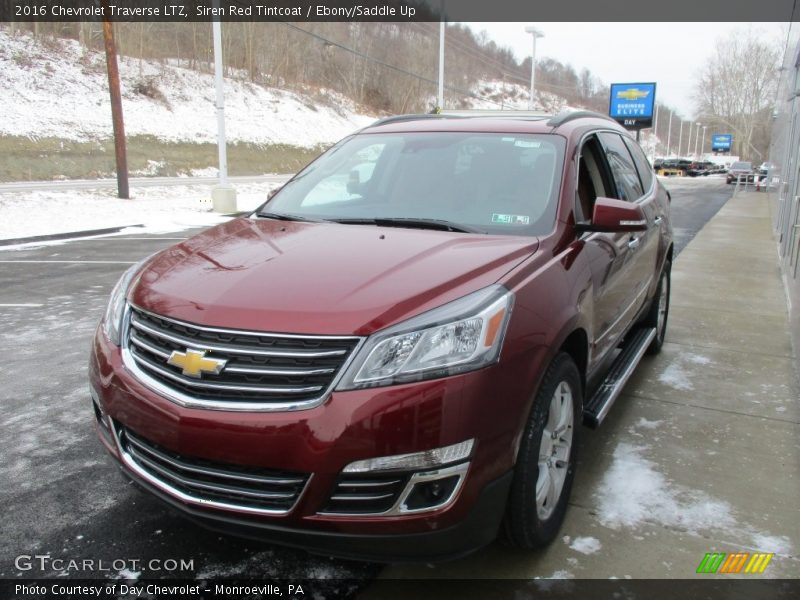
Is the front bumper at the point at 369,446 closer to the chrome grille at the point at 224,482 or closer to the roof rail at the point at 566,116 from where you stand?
the chrome grille at the point at 224,482

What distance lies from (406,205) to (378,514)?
170cm

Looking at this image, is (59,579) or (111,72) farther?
(111,72)

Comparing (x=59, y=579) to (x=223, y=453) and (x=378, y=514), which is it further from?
(x=378, y=514)

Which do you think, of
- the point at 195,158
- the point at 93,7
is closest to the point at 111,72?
the point at 195,158

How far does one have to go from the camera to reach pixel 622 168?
172 inches

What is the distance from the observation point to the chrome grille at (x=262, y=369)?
2.14 m

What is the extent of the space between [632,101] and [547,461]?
1632 inches

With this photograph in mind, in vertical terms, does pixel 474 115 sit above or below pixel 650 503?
above

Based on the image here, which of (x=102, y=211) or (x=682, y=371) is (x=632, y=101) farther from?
(x=682, y=371)

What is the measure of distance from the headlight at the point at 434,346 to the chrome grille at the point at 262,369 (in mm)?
74

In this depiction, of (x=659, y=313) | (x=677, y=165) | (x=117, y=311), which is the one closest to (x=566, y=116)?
(x=659, y=313)

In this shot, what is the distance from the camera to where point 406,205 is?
3365mm

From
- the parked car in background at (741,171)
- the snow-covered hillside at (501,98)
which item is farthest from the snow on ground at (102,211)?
the snow-covered hillside at (501,98)

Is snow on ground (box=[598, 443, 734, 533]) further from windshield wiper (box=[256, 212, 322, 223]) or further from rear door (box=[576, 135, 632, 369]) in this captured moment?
windshield wiper (box=[256, 212, 322, 223])
